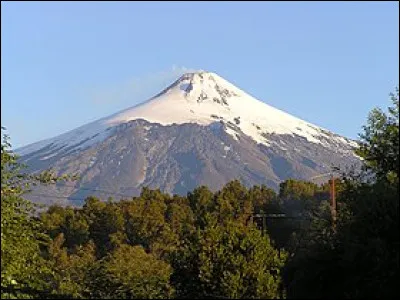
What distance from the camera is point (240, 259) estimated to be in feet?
76.0

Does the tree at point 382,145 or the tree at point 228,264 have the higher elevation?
the tree at point 382,145

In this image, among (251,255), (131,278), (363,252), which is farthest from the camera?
(251,255)

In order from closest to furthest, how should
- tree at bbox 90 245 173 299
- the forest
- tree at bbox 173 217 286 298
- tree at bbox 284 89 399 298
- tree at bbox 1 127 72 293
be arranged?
1. tree at bbox 284 89 399 298
2. the forest
3. tree at bbox 1 127 72 293
4. tree at bbox 90 245 173 299
5. tree at bbox 173 217 286 298

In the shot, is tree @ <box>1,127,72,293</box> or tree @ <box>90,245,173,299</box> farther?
tree @ <box>90,245,173,299</box>

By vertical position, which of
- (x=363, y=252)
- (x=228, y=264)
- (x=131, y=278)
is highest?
(x=363, y=252)

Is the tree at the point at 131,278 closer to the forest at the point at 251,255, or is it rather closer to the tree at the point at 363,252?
the forest at the point at 251,255

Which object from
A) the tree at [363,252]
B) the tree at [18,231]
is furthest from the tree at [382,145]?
the tree at [18,231]

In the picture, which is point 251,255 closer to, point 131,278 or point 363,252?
point 131,278

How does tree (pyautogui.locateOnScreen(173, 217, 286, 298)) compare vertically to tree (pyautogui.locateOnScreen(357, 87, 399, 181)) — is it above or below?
below

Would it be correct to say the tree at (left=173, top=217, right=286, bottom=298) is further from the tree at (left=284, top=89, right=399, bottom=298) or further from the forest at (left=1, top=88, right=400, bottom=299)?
the tree at (left=284, top=89, right=399, bottom=298)

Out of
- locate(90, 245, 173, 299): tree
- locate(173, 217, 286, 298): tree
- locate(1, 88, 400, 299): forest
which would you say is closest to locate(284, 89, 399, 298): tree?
locate(1, 88, 400, 299): forest

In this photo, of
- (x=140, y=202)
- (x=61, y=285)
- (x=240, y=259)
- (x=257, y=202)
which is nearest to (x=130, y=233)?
(x=140, y=202)

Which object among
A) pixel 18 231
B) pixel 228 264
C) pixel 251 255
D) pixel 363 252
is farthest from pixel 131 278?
pixel 363 252

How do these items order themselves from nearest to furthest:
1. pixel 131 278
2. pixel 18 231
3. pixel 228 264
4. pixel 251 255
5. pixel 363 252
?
pixel 363 252 < pixel 18 231 < pixel 228 264 < pixel 131 278 < pixel 251 255
